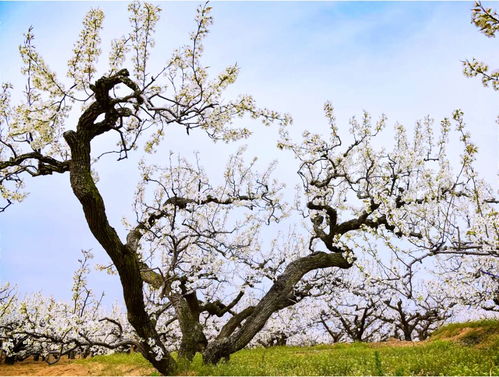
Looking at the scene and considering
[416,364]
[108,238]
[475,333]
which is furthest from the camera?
[475,333]

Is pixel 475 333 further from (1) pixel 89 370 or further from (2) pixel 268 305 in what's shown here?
(1) pixel 89 370

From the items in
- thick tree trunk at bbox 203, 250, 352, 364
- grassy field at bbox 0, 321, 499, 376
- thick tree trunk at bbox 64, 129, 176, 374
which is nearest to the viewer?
thick tree trunk at bbox 64, 129, 176, 374

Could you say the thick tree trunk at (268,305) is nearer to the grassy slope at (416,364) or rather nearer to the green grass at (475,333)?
the grassy slope at (416,364)

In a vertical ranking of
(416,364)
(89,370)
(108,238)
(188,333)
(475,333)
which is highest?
(108,238)

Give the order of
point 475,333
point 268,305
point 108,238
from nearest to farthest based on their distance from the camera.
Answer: point 108,238, point 268,305, point 475,333

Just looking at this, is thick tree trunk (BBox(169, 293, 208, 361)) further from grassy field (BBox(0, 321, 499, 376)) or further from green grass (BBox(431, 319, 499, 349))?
green grass (BBox(431, 319, 499, 349))

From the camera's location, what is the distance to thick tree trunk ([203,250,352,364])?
11828 mm

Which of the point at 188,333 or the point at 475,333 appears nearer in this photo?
the point at 188,333

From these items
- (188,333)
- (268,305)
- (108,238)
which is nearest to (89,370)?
(188,333)

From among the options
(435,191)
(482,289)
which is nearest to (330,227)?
(435,191)

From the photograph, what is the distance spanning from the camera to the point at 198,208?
13.2 metres

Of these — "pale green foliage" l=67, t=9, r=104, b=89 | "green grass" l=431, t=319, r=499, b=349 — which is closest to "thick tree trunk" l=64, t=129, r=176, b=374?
Result: "pale green foliage" l=67, t=9, r=104, b=89

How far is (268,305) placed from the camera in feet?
40.1

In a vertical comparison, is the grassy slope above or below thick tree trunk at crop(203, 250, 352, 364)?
below
